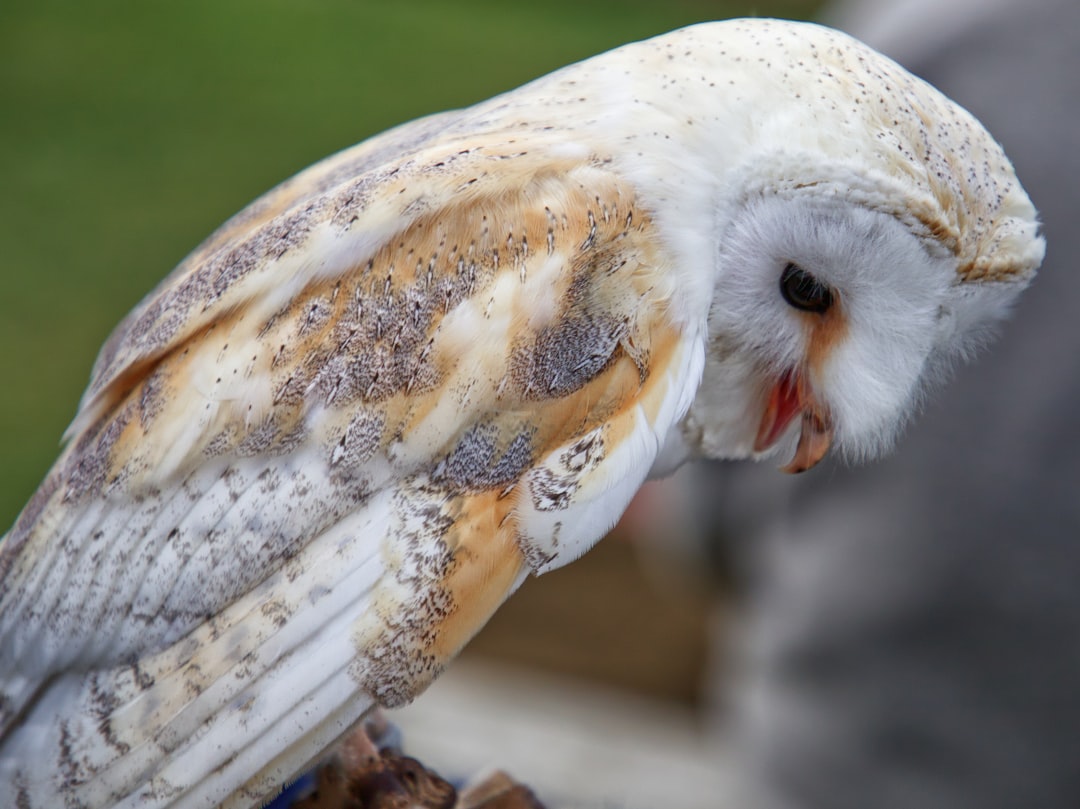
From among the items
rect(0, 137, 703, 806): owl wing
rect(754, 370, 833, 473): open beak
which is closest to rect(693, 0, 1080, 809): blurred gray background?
rect(754, 370, 833, 473): open beak

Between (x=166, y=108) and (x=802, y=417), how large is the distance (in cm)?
607

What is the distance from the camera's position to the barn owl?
938 mm

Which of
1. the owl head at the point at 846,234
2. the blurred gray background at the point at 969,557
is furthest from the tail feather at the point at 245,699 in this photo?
the blurred gray background at the point at 969,557

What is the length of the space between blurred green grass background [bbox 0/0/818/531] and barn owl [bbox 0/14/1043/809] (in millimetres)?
2857

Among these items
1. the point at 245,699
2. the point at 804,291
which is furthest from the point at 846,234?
the point at 245,699

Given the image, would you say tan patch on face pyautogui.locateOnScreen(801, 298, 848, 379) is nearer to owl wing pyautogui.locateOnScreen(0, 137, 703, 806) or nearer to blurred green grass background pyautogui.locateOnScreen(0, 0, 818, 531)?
owl wing pyautogui.locateOnScreen(0, 137, 703, 806)

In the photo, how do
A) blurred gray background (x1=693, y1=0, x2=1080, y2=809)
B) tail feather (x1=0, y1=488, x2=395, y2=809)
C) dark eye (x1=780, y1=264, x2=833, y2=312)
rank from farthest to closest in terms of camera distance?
blurred gray background (x1=693, y1=0, x2=1080, y2=809) → dark eye (x1=780, y1=264, x2=833, y2=312) → tail feather (x1=0, y1=488, x2=395, y2=809)

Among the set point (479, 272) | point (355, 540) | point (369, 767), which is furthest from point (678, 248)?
point (369, 767)

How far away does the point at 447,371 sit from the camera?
3.14 ft

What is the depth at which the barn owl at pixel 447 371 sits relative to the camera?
94cm

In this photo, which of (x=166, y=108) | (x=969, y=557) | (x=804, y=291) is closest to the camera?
(x=804, y=291)

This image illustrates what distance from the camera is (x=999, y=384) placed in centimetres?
189

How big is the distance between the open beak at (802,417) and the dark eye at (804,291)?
0.08 m

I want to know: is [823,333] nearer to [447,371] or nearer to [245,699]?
[447,371]
